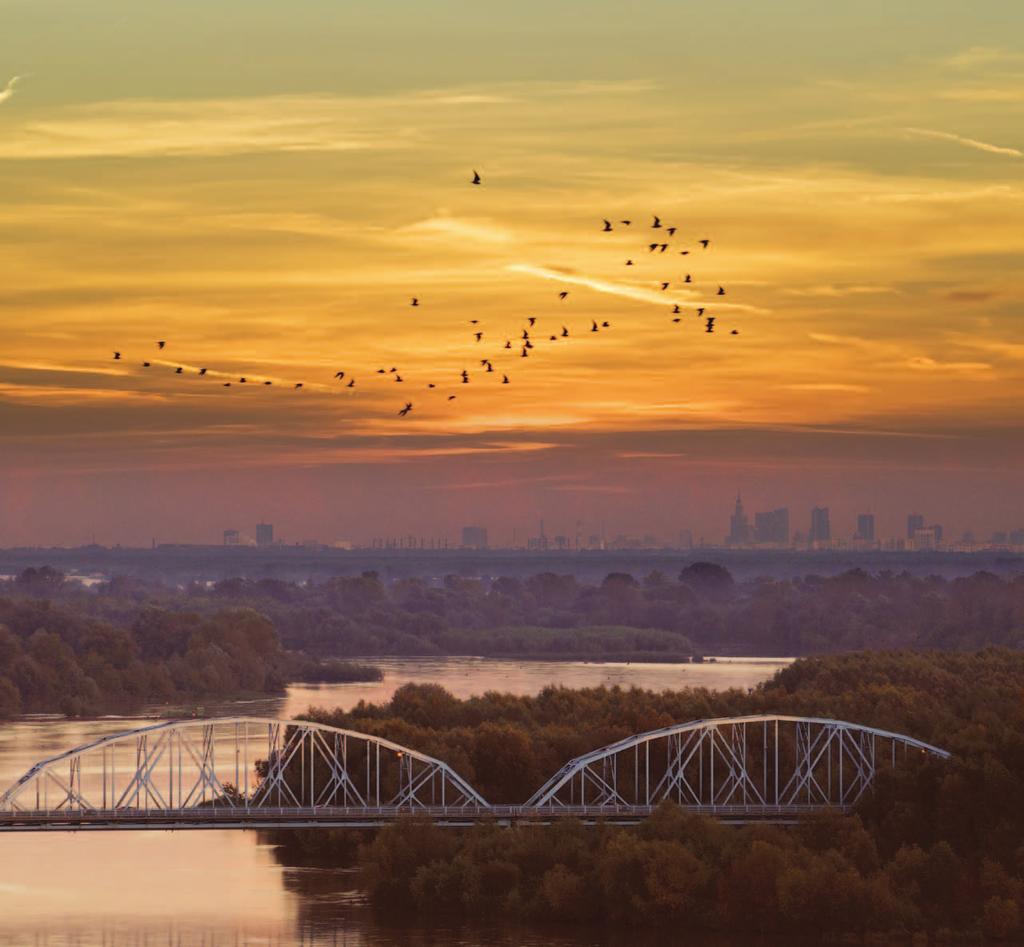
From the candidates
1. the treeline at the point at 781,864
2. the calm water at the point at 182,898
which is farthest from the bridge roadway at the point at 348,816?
the calm water at the point at 182,898

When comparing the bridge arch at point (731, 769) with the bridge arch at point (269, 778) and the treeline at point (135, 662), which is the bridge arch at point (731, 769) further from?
the treeline at point (135, 662)

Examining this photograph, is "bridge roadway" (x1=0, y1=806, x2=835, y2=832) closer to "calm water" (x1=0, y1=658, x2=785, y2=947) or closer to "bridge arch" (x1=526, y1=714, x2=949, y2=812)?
"bridge arch" (x1=526, y1=714, x2=949, y2=812)

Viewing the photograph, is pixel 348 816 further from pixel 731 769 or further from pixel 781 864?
pixel 781 864

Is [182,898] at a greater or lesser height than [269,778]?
lesser

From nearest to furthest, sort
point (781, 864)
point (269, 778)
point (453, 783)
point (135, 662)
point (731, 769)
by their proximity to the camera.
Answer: point (781, 864) → point (269, 778) → point (731, 769) → point (453, 783) → point (135, 662)

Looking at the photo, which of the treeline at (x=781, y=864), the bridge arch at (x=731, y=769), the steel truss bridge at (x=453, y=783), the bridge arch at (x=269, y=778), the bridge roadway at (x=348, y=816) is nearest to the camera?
the treeline at (x=781, y=864)

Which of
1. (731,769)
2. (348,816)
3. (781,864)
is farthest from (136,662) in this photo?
(781,864)

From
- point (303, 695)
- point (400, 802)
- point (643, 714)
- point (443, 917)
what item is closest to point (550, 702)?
point (643, 714)

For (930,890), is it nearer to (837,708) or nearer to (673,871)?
(673,871)
